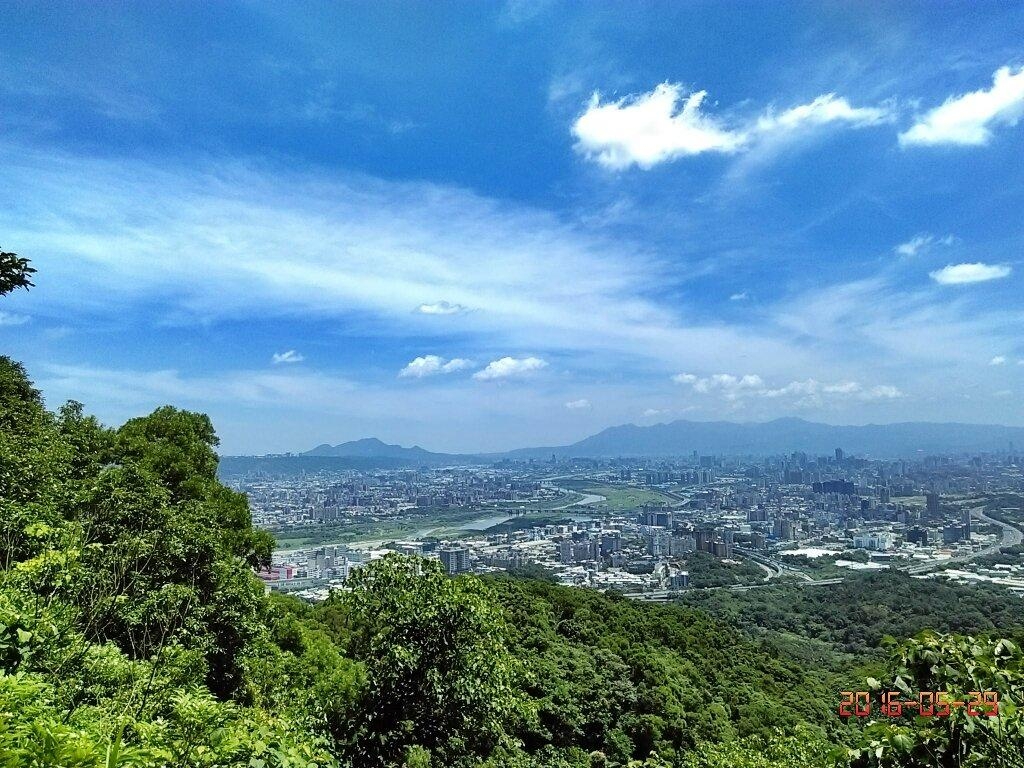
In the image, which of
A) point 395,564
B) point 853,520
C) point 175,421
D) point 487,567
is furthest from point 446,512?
point 395,564

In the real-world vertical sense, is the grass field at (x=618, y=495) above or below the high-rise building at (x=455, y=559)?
below

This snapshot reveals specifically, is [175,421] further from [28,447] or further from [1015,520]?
[1015,520]

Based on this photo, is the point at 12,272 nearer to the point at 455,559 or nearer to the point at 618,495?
the point at 455,559

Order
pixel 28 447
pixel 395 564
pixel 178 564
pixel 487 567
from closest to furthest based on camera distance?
pixel 395 564, pixel 178 564, pixel 28 447, pixel 487 567

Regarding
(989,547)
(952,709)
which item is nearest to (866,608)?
(989,547)

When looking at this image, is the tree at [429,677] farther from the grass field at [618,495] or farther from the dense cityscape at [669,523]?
the grass field at [618,495]
